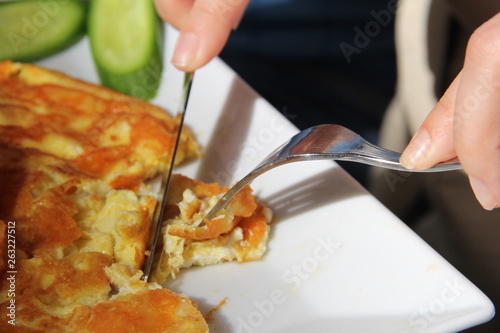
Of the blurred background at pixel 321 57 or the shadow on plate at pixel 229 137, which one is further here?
the blurred background at pixel 321 57

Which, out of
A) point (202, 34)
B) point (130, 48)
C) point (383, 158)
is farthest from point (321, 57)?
point (383, 158)

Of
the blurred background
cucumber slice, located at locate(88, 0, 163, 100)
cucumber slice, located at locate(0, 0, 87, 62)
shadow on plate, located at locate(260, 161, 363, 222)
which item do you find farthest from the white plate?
the blurred background

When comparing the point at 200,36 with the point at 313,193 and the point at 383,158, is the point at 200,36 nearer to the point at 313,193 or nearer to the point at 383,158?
the point at 313,193

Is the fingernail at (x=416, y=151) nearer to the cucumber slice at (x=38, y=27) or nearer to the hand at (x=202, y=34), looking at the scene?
the hand at (x=202, y=34)

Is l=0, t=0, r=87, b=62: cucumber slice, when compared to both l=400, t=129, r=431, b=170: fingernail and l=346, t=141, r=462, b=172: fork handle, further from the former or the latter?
l=400, t=129, r=431, b=170: fingernail

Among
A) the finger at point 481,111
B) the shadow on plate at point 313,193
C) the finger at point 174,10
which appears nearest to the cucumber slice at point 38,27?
the finger at point 174,10

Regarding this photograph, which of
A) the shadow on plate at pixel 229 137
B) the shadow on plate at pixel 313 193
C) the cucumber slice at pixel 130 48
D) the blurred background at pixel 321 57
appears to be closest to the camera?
the shadow on plate at pixel 313 193
